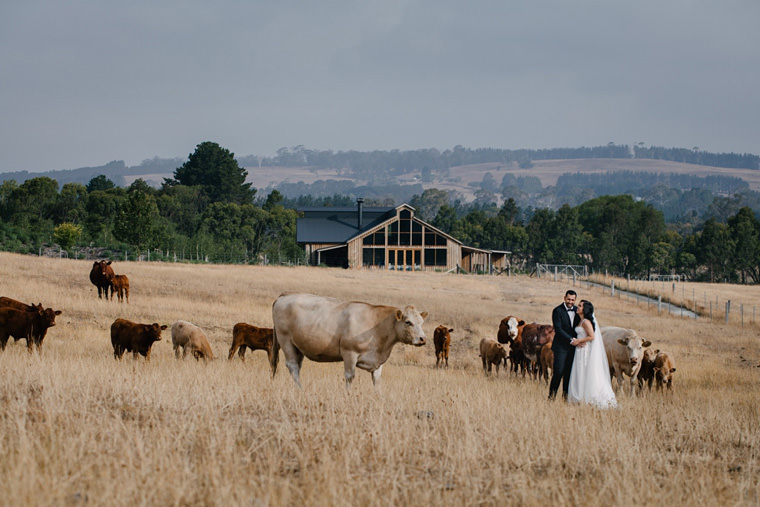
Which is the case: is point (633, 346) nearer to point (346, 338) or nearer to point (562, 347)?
point (562, 347)

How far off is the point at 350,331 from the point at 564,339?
3.70 m

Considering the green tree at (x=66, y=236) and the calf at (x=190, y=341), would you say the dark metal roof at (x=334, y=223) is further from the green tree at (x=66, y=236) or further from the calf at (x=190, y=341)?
the calf at (x=190, y=341)

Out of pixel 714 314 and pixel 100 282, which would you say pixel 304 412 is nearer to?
pixel 100 282

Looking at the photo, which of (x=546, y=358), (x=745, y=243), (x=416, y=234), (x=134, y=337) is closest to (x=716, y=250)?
(x=745, y=243)

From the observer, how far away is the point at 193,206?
416 feet

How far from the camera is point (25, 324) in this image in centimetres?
1589

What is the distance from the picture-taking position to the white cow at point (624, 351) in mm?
15789

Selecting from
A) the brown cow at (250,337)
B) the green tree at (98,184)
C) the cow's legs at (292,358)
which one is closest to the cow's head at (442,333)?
the brown cow at (250,337)

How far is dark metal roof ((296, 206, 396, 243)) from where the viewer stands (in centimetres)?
7981

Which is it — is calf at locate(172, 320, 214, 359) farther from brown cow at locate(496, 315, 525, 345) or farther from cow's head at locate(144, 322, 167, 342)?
brown cow at locate(496, 315, 525, 345)

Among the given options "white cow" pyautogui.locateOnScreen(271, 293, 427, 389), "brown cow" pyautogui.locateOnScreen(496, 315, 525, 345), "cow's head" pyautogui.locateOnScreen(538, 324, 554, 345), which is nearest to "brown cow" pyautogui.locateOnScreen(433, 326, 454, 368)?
"brown cow" pyautogui.locateOnScreen(496, 315, 525, 345)

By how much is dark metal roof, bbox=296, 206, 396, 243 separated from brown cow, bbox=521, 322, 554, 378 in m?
59.1

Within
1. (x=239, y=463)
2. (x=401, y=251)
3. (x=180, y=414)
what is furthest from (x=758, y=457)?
Result: (x=401, y=251)

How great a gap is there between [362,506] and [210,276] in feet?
137
